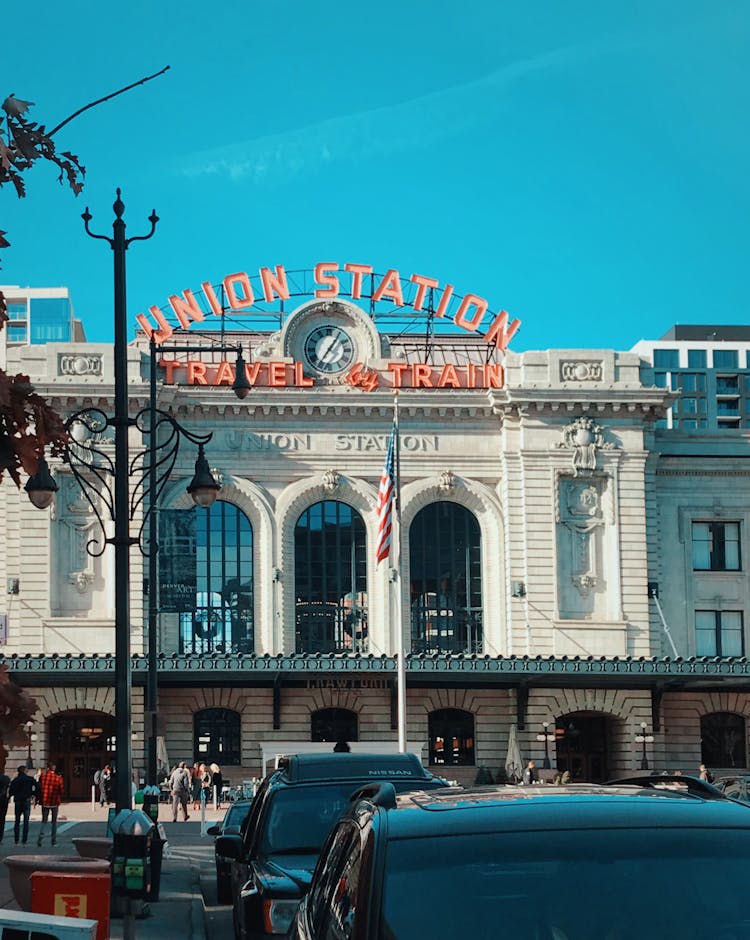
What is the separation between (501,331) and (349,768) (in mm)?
48915

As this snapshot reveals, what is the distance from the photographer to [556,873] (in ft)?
19.9

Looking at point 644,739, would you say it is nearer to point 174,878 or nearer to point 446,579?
point 446,579

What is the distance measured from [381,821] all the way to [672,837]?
1107 mm

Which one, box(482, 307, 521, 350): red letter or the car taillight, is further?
box(482, 307, 521, 350): red letter

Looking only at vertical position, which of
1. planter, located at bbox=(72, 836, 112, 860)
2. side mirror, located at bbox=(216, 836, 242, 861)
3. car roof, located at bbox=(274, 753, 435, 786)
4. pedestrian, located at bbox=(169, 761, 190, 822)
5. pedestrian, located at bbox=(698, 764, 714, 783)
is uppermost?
car roof, located at bbox=(274, 753, 435, 786)

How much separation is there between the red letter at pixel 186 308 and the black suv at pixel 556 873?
2229 inches

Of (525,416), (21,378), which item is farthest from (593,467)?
(21,378)

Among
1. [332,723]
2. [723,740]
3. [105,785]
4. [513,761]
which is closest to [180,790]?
[105,785]

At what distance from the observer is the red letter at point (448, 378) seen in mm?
62562

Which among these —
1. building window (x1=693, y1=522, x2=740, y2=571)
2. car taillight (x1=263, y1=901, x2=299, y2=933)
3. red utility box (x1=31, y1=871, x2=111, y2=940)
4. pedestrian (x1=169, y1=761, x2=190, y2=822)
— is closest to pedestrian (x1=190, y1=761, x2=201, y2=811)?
pedestrian (x1=169, y1=761, x2=190, y2=822)

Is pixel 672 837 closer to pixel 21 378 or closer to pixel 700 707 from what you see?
pixel 21 378

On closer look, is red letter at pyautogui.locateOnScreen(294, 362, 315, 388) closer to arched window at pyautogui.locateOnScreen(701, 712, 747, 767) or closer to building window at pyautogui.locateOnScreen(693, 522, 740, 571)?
building window at pyautogui.locateOnScreen(693, 522, 740, 571)

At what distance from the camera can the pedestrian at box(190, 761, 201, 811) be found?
5466 centimetres

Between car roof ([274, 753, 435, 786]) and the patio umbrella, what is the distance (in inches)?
1632
